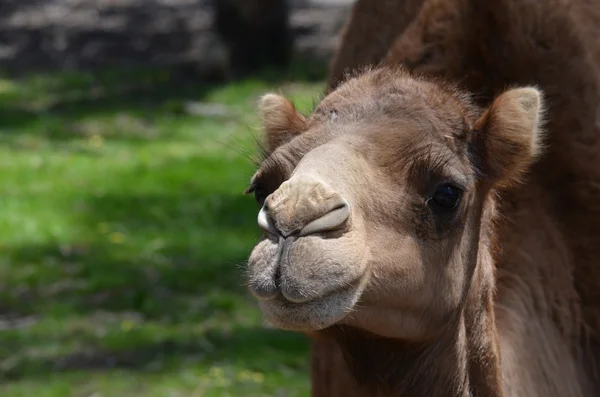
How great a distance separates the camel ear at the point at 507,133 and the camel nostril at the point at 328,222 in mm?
793

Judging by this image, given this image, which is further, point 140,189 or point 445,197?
point 140,189

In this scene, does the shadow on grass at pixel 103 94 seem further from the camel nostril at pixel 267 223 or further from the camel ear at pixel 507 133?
the camel nostril at pixel 267 223

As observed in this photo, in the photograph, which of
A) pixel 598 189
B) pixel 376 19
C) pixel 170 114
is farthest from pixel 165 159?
pixel 598 189

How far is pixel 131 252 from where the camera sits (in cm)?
787

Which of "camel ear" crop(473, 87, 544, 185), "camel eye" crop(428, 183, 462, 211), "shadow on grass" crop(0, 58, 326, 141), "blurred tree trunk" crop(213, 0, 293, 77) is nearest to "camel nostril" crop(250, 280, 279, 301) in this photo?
"camel eye" crop(428, 183, 462, 211)

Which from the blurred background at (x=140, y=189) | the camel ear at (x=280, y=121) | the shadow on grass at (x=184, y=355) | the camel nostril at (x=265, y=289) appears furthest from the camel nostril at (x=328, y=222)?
the shadow on grass at (x=184, y=355)

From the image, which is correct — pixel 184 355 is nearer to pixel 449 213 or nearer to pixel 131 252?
pixel 131 252

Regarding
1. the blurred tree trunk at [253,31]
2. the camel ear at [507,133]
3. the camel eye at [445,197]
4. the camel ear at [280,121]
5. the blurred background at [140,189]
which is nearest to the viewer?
the camel eye at [445,197]

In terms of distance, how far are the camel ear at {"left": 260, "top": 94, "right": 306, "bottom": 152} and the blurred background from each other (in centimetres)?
13

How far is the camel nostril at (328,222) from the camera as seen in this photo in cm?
301

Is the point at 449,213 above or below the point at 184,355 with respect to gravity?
above

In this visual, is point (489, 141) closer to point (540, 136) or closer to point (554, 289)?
point (540, 136)

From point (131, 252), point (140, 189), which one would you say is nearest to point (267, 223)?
point (131, 252)

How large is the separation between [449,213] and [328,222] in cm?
60
